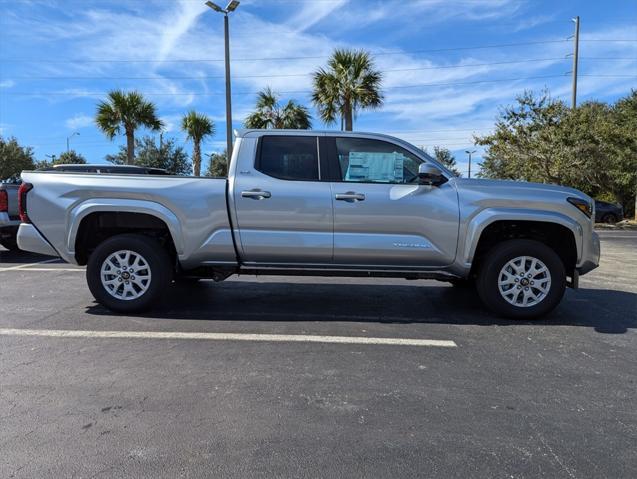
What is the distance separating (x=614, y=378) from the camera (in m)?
3.98

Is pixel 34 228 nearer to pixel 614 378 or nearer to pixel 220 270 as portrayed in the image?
pixel 220 270

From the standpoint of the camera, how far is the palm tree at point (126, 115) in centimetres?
2375

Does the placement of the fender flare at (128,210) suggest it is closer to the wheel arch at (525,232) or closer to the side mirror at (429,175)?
the side mirror at (429,175)

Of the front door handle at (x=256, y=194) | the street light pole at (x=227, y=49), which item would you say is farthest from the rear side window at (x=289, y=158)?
the street light pole at (x=227, y=49)

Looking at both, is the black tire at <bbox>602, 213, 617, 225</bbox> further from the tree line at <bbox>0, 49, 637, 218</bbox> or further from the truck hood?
the truck hood

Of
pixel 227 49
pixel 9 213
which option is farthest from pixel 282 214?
pixel 227 49

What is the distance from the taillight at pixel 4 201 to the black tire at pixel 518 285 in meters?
8.46

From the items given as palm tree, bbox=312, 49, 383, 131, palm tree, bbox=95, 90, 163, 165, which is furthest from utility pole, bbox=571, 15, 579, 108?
palm tree, bbox=95, 90, 163, 165

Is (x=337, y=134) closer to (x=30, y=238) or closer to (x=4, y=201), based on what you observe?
(x=30, y=238)

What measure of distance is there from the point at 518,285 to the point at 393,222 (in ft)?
5.00

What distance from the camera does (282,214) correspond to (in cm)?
547

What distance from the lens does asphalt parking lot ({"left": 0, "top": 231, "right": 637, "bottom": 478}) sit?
2762mm

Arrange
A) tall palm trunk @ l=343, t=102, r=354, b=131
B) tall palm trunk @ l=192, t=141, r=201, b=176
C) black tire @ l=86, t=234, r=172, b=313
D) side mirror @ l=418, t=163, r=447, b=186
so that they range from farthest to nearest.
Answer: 1. tall palm trunk @ l=192, t=141, r=201, b=176
2. tall palm trunk @ l=343, t=102, r=354, b=131
3. black tire @ l=86, t=234, r=172, b=313
4. side mirror @ l=418, t=163, r=447, b=186

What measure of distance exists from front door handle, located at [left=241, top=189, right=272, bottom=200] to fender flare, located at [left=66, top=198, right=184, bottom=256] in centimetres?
79
